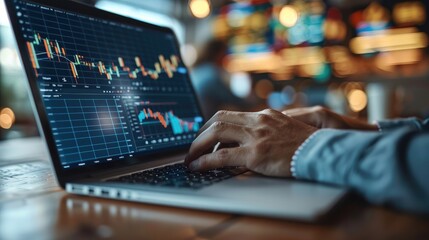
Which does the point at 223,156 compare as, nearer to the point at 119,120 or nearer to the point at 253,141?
the point at 253,141

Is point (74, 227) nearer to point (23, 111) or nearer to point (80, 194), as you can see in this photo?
point (80, 194)

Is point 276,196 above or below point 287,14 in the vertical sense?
below

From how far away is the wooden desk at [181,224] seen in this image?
0.41 meters

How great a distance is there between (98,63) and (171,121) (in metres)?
0.22

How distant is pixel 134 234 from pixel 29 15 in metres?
0.45

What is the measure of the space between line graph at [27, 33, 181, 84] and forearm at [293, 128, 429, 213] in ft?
1.34

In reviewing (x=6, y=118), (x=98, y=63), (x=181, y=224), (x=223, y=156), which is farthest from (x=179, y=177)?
(x=6, y=118)

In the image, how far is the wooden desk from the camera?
412mm

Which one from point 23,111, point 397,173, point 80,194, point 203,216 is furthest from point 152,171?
point 23,111

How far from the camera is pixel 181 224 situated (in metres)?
0.45

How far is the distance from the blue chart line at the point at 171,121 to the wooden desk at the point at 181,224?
0.32 m

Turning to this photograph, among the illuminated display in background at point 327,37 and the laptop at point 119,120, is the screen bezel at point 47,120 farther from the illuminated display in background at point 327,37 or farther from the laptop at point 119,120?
the illuminated display in background at point 327,37

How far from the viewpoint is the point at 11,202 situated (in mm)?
574

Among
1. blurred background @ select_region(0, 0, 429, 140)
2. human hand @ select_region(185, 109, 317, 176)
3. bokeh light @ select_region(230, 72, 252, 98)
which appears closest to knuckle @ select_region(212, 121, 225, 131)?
human hand @ select_region(185, 109, 317, 176)
